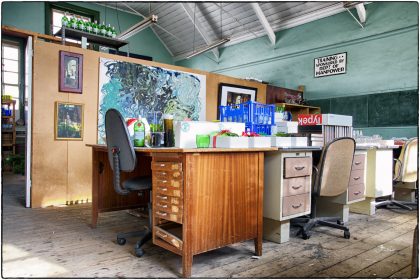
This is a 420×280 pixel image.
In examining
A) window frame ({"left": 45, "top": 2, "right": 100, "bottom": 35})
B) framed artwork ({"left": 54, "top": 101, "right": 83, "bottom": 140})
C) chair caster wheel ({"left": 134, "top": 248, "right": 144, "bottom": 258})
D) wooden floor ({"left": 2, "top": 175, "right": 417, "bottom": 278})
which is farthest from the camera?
window frame ({"left": 45, "top": 2, "right": 100, "bottom": 35})

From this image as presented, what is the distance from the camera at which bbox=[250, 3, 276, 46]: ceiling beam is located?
24.6 ft

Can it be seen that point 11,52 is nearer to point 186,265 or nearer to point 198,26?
point 198,26

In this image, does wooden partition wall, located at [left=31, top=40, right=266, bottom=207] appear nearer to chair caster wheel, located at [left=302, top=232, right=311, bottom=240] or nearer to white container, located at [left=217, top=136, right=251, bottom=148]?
white container, located at [left=217, top=136, right=251, bottom=148]

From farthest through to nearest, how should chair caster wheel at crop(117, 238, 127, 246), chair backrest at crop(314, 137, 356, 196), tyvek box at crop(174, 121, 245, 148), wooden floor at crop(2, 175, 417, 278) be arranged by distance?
1. chair backrest at crop(314, 137, 356, 196)
2. chair caster wheel at crop(117, 238, 127, 246)
3. tyvek box at crop(174, 121, 245, 148)
4. wooden floor at crop(2, 175, 417, 278)

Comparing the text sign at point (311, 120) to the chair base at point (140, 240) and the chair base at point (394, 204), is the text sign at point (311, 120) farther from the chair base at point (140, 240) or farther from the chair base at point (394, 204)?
the chair base at point (140, 240)

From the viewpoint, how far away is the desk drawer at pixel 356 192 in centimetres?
323

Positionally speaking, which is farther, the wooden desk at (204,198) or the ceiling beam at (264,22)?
the ceiling beam at (264,22)

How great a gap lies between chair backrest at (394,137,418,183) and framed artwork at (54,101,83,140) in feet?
14.4

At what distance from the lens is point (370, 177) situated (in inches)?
145

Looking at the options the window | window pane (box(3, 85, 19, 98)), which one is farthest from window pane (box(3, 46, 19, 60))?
window pane (box(3, 85, 19, 98))

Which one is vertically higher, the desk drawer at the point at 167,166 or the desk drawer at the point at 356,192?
the desk drawer at the point at 167,166

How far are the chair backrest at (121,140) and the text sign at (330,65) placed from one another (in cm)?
576

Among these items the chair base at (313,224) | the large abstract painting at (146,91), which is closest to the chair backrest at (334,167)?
the chair base at (313,224)

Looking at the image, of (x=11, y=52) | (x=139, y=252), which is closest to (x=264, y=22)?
(x=139, y=252)
